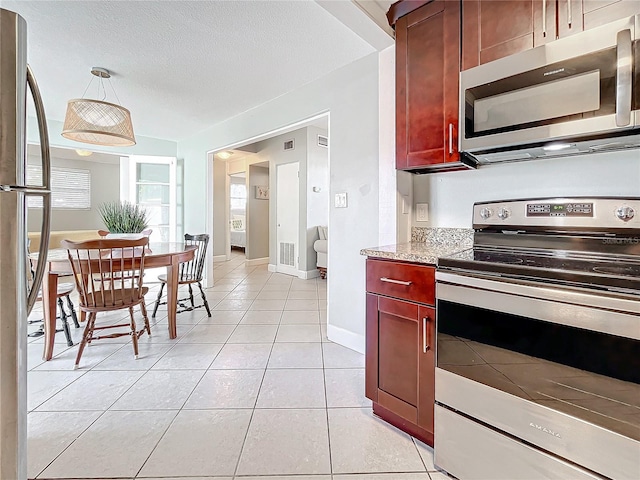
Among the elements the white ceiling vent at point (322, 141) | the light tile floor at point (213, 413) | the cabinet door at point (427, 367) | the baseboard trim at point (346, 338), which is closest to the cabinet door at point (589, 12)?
the cabinet door at point (427, 367)

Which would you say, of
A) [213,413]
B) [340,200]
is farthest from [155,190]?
[213,413]

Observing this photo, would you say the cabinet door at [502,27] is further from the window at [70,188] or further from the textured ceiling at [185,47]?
the window at [70,188]

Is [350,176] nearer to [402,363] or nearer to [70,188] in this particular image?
[402,363]

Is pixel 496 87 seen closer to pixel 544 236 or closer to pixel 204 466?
pixel 544 236

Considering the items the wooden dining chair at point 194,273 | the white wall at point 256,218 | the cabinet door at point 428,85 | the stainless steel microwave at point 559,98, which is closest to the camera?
the stainless steel microwave at point 559,98

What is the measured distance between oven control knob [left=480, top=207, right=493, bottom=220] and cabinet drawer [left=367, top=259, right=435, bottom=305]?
23.2 inches

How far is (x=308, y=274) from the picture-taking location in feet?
17.9

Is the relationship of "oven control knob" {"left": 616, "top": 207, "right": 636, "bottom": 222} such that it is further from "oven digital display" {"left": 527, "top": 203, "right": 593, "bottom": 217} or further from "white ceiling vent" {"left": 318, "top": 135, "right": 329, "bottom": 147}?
"white ceiling vent" {"left": 318, "top": 135, "right": 329, "bottom": 147}

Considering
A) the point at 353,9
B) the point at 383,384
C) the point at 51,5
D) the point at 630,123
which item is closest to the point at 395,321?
the point at 383,384

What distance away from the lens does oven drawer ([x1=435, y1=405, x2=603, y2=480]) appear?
1021 millimetres

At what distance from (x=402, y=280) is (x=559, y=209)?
0.82 metres

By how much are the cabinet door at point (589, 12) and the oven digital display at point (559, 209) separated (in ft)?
2.38

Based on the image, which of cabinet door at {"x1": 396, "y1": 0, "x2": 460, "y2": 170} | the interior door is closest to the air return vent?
the interior door

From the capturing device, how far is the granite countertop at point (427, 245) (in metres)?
1.48
